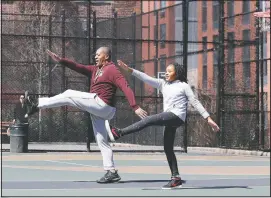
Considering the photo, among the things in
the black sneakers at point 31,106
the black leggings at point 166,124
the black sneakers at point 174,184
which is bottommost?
the black sneakers at point 174,184

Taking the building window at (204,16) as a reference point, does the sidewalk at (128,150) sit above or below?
below

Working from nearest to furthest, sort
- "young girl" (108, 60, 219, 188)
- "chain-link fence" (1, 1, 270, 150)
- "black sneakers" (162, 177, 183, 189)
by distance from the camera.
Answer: "young girl" (108, 60, 219, 188) < "black sneakers" (162, 177, 183, 189) < "chain-link fence" (1, 1, 270, 150)

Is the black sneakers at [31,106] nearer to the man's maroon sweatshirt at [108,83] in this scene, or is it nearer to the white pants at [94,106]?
the white pants at [94,106]

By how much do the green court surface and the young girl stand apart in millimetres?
627

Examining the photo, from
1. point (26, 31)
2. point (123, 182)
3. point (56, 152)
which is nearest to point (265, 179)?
point (123, 182)

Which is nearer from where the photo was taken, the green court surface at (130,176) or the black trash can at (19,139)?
the green court surface at (130,176)

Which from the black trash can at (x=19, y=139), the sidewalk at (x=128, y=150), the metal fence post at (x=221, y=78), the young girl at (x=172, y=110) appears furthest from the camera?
the metal fence post at (x=221, y=78)

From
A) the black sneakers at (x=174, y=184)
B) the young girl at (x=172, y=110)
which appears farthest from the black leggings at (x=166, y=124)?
the black sneakers at (x=174, y=184)

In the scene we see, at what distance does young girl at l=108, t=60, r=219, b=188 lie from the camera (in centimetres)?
1076

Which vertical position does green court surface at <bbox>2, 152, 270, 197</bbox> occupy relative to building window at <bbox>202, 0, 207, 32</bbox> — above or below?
below

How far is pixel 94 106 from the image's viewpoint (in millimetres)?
11016

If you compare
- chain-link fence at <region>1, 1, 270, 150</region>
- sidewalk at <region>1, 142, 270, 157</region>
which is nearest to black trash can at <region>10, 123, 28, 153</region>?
sidewalk at <region>1, 142, 270, 157</region>

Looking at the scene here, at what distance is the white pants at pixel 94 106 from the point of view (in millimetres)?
10734

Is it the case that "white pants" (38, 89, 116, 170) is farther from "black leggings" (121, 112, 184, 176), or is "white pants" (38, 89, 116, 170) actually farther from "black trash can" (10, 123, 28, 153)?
"black trash can" (10, 123, 28, 153)
